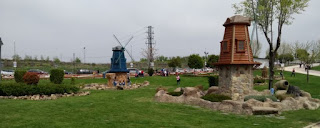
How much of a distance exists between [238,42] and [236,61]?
1552mm

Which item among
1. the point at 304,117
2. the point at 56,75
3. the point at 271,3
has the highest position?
the point at 271,3

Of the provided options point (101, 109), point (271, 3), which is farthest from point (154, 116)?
point (271, 3)

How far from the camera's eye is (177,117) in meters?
14.0

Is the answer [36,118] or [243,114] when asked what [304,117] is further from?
[36,118]

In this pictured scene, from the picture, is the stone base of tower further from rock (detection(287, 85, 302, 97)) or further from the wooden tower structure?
rock (detection(287, 85, 302, 97))

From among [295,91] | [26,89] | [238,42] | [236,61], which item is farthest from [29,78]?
[295,91]

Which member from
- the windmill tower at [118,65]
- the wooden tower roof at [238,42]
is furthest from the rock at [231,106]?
the windmill tower at [118,65]

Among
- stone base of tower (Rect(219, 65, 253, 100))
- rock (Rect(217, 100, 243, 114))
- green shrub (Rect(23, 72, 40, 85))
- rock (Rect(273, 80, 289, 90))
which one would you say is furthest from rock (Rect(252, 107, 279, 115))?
green shrub (Rect(23, 72, 40, 85))

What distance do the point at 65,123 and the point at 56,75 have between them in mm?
16178

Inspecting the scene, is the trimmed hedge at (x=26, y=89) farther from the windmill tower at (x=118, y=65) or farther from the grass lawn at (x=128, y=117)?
the windmill tower at (x=118, y=65)

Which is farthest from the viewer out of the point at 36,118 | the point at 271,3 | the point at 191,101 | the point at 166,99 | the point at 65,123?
the point at 271,3

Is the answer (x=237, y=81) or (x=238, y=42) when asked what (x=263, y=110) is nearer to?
(x=237, y=81)

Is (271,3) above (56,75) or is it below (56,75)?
above

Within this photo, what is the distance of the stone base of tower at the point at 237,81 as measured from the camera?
20953mm
